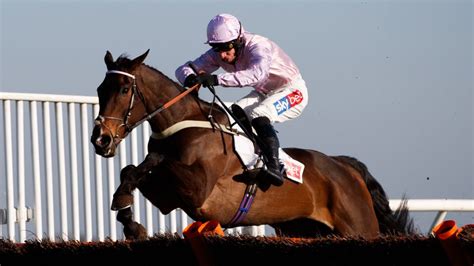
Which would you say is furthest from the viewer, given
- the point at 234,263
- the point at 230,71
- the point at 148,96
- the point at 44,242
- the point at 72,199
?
the point at 72,199

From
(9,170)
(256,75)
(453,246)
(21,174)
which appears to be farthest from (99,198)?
(453,246)

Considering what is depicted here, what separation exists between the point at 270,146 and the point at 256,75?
514 mm

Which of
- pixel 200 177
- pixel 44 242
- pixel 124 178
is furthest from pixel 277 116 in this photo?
pixel 44 242

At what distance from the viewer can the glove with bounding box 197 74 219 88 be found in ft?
26.2

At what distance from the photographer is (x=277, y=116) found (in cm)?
859

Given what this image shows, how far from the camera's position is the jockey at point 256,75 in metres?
8.09

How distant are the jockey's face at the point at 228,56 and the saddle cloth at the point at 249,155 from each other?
0.37 m

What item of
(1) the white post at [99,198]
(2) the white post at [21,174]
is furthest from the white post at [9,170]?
(1) the white post at [99,198]

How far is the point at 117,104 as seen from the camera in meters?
7.64

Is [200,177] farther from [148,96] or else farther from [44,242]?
[44,242]

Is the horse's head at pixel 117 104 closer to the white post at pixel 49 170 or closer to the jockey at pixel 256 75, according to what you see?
the jockey at pixel 256 75

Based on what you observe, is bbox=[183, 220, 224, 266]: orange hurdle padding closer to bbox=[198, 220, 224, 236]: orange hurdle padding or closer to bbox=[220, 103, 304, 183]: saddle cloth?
bbox=[198, 220, 224, 236]: orange hurdle padding

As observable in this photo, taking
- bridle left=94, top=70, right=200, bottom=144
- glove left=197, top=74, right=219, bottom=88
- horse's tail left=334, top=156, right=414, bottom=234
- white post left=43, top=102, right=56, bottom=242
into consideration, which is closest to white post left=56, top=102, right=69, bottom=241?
white post left=43, top=102, right=56, bottom=242

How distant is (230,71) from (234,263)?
332cm
